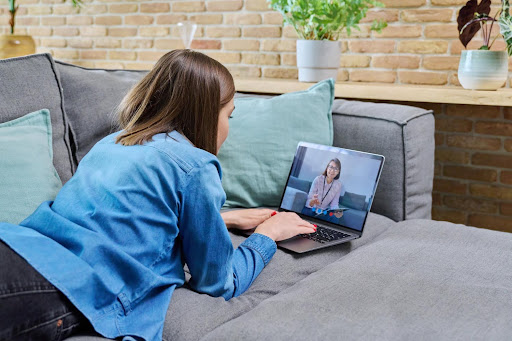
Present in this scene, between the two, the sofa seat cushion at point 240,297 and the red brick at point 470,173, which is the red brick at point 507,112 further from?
the sofa seat cushion at point 240,297

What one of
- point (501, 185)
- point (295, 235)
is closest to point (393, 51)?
point (501, 185)

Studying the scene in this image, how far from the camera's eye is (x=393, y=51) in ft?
8.32

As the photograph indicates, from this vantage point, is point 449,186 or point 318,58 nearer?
point 318,58

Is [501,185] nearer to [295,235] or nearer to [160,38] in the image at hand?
[295,235]

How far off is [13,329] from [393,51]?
2.10 meters

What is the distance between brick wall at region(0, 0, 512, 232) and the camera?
7.79 ft

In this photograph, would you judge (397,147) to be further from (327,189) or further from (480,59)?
(480,59)

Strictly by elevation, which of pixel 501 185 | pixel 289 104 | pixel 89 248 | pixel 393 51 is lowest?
pixel 501 185

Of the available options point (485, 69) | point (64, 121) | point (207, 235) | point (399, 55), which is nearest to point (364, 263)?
point (207, 235)

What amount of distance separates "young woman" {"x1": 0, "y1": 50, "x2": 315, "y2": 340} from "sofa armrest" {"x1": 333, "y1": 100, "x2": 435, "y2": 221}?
0.66 m

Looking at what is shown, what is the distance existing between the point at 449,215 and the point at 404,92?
684 mm

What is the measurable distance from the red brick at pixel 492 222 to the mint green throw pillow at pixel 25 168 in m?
1.80

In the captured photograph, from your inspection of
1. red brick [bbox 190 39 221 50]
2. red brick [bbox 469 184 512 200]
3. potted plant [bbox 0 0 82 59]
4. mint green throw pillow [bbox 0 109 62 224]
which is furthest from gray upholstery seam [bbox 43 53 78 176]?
red brick [bbox 469 184 512 200]

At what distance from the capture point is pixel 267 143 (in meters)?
1.82
